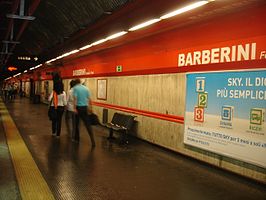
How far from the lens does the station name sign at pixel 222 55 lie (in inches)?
204

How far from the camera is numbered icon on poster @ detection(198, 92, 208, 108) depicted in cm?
611

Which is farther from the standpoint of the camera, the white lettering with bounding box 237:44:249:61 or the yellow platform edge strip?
the white lettering with bounding box 237:44:249:61

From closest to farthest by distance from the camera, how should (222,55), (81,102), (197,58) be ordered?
(222,55) → (197,58) → (81,102)

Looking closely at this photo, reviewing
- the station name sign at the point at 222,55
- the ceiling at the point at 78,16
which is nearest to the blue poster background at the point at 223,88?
the station name sign at the point at 222,55

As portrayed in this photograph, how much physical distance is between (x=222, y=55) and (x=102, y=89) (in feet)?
21.0

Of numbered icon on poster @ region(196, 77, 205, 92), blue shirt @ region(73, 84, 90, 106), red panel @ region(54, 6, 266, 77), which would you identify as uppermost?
red panel @ region(54, 6, 266, 77)

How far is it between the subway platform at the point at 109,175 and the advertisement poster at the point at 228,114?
0.48 m

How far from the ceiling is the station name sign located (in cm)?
65

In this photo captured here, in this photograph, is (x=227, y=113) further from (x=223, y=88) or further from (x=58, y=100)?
(x=58, y=100)

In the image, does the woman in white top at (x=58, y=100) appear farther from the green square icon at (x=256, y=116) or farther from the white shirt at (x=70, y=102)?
the green square icon at (x=256, y=116)

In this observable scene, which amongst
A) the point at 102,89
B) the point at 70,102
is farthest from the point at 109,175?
the point at 102,89

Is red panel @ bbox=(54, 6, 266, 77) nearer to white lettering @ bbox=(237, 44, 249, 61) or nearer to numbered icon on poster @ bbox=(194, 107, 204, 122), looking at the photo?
white lettering @ bbox=(237, 44, 249, 61)

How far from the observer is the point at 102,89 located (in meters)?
11.6

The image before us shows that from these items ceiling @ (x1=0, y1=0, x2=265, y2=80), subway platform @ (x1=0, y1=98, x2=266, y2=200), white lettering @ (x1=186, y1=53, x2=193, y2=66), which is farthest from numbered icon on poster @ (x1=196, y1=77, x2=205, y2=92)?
subway platform @ (x1=0, y1=98, x2=266, y2=200)
